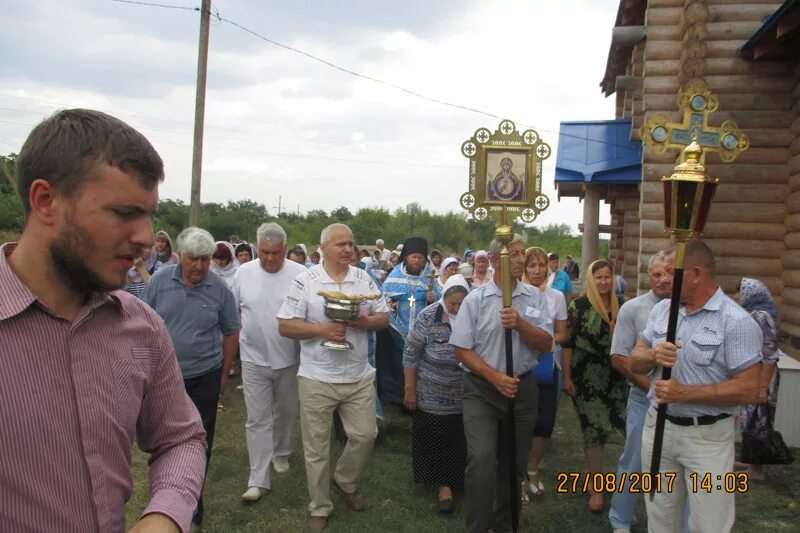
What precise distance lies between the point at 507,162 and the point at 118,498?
412 cm

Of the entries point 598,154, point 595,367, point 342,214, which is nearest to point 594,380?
point 595,367

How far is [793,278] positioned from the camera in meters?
7.74

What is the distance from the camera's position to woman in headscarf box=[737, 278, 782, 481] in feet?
19.2

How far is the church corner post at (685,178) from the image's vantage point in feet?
12.6

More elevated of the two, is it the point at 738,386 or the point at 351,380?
the point at 738,386

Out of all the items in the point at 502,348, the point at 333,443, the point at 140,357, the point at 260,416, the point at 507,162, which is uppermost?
the point at 507,162

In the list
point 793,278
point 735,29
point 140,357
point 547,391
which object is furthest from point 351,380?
point 735,29

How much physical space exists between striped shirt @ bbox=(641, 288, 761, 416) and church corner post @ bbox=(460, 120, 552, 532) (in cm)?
158

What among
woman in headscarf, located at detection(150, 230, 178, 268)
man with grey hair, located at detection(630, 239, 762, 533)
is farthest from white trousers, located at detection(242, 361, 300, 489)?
woman in headscarf, located at detection(150, 230, 178, 268)

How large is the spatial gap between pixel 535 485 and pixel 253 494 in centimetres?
252

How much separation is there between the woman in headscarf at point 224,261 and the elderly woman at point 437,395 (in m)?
3.90

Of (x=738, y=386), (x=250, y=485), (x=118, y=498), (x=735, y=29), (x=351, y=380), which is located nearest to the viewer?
(x=118, y=498)

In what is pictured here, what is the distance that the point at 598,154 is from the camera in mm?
11766

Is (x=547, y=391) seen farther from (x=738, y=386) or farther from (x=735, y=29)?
(x=735, y=29)
